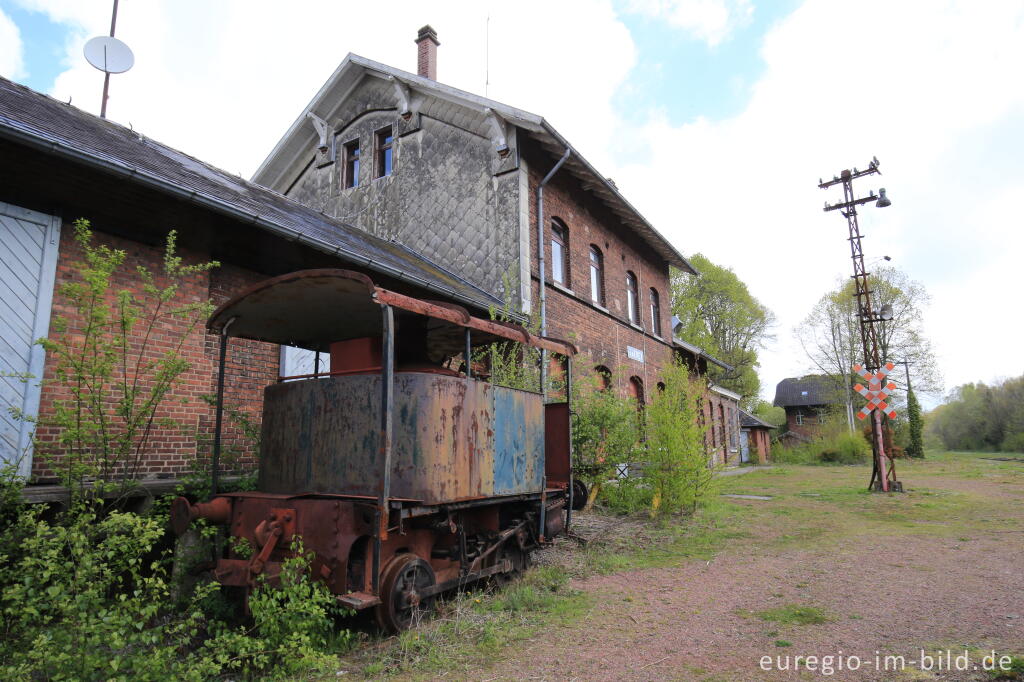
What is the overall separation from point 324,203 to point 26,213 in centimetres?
932

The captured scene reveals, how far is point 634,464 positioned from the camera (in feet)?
31.7

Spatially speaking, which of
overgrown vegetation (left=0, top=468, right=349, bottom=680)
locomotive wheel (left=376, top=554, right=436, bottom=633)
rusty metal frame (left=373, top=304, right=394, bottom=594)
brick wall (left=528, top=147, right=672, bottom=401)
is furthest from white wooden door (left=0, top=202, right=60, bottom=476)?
brick wall (left=528, top=147, right=672, bottom=401)

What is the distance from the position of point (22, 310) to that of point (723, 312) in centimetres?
3322

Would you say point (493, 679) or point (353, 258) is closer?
point (493, 679)

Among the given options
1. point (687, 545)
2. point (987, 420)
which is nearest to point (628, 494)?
point (687, 545)

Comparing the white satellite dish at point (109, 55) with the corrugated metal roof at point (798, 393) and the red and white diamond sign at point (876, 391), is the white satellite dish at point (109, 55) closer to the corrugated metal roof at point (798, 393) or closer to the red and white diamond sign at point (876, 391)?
the red and white diamond sign at point (876, 391)

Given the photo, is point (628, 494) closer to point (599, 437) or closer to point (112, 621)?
point (599, 437)

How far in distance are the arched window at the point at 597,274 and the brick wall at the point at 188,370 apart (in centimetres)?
890

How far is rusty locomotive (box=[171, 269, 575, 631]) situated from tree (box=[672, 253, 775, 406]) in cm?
2954

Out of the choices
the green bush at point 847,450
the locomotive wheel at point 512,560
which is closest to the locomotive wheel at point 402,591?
the locomotive wheel at point 512,560

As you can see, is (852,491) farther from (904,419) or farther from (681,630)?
(904,419)

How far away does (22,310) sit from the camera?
211 inches

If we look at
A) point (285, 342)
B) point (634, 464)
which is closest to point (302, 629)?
point (285, 342)

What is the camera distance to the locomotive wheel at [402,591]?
13.9 feet
